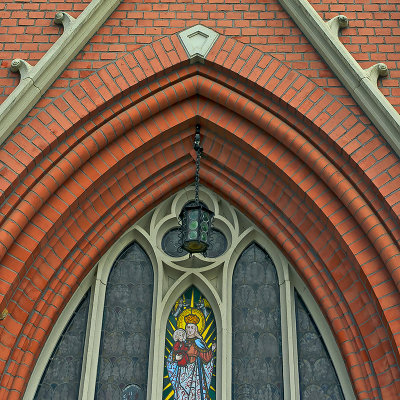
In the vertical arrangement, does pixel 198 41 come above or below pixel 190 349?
above

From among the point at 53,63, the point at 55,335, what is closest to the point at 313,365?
the point at 55,335

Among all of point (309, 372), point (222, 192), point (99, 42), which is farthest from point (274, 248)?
point (99, 42)

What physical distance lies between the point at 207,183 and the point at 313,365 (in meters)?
1.86

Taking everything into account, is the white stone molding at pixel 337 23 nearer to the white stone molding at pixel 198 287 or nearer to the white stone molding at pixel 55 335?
the white stone molding at pixel 198 287

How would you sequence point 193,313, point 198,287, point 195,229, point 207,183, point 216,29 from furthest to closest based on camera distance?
point 207,183 → point 216,29 → point 198,287 → point 193,313 → point 195,229

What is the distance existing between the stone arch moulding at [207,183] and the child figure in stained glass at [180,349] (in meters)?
0.96

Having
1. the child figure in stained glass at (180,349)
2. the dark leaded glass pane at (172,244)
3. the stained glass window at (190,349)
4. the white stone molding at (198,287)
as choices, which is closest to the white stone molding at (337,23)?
the white stone molding at (198,287)

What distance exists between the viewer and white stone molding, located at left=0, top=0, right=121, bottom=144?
5359mm

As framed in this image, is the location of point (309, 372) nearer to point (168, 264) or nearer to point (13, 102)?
point (168, 264)

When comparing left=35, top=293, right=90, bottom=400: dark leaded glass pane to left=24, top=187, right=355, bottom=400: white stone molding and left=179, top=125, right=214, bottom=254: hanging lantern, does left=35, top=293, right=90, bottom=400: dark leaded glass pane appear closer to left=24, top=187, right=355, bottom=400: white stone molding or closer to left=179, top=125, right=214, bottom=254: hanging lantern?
left=24, top=187, right=355, bottom=400: white stone molding

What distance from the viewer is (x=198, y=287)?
583 centimetres

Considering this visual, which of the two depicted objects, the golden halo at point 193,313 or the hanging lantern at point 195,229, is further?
the golden halo at point 193,313

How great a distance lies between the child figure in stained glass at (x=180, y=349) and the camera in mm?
5508

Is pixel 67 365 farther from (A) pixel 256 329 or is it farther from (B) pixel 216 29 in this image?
(B) pixel 216 29
